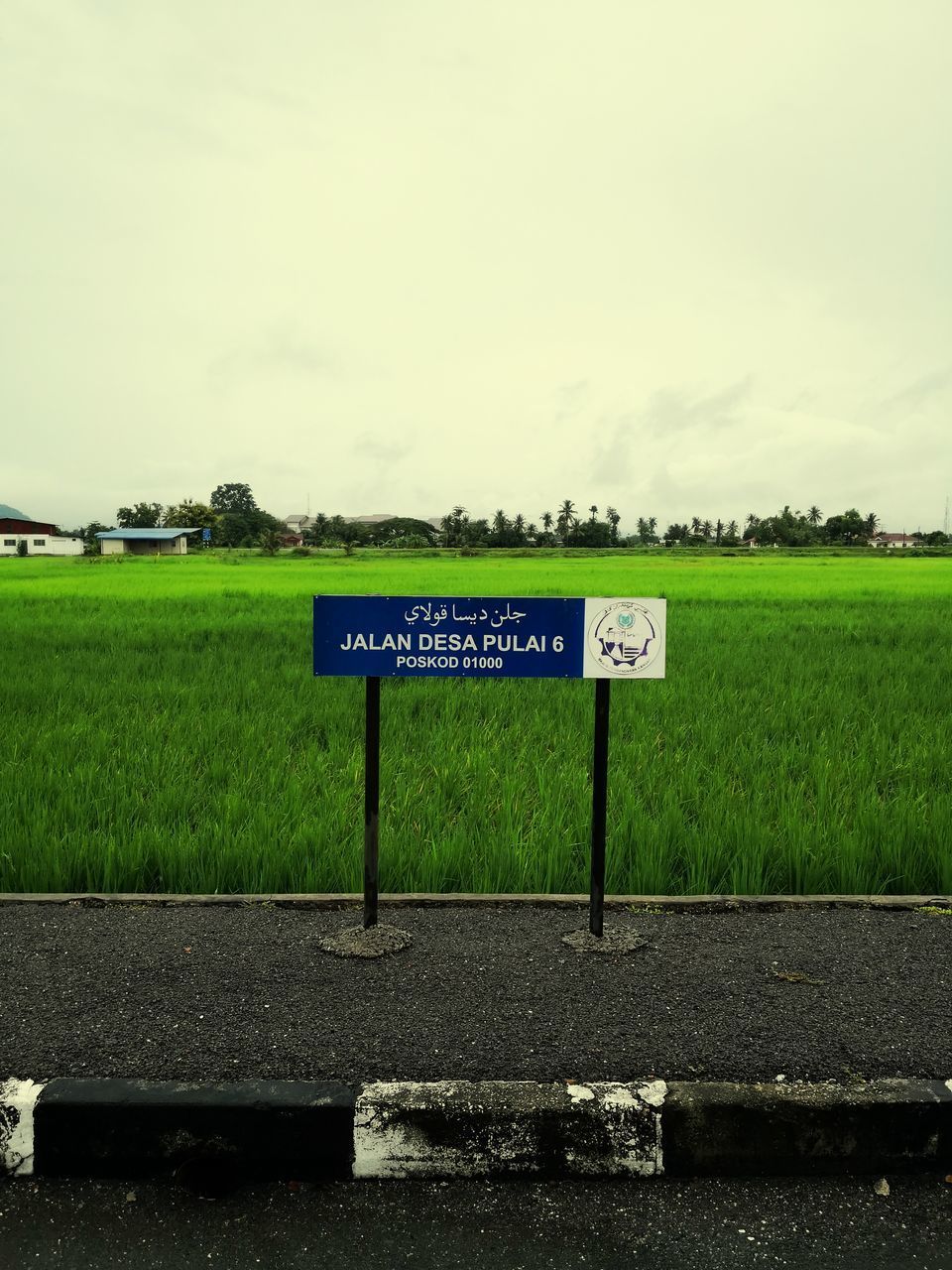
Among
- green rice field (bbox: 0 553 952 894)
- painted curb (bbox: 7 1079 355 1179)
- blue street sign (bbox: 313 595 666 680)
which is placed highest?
blue street sign (bbox: 313 595 666 680)

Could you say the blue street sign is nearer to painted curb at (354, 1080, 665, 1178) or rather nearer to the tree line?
painted curb at (354, 1080, 665, 1178)

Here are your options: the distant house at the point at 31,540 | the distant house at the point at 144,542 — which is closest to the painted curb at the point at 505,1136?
the distant house at the point at 144,542

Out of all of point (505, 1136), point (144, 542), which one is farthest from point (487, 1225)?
point (144, 542)

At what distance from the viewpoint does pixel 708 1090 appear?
214cm

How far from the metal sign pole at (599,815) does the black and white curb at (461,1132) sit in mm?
911

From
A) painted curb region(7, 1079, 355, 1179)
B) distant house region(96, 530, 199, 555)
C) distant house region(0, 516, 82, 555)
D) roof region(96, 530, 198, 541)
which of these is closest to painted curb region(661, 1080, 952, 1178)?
painted curb region(7, 1079, 355, 1179)

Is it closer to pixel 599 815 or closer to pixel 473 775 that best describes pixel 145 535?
pixel 473 775

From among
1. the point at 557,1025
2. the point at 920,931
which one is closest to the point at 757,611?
the point at 920,931

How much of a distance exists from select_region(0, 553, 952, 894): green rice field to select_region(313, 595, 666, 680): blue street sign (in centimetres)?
111

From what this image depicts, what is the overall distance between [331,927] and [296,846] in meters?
0.83

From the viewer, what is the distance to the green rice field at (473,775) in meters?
3.78

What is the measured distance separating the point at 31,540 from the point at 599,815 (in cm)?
8250

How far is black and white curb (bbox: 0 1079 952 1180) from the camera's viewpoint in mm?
2074

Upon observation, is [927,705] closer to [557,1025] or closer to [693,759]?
[693,759]
